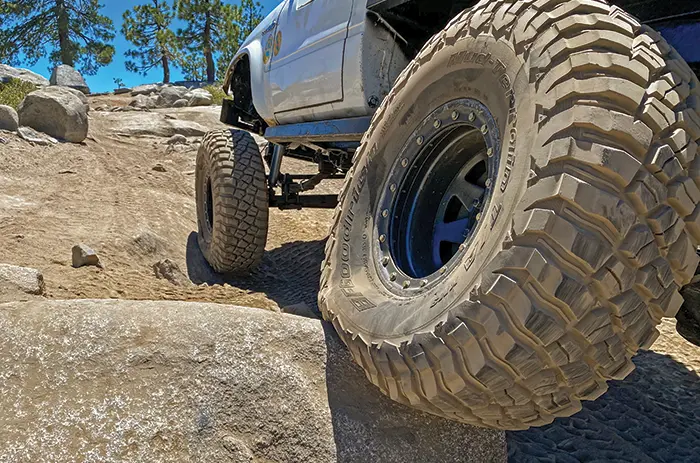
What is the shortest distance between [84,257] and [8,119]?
18.7 feet

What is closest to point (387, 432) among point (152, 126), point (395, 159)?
point (395, 159)

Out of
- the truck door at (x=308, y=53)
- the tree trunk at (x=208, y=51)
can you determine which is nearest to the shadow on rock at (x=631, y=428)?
the truck door at (x=308, y=53)

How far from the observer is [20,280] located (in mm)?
2572

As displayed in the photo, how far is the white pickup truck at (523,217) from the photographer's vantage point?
A: 3.69ft

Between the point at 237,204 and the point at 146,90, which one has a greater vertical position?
the point at 146,90

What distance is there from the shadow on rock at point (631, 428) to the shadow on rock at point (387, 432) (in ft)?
1.03

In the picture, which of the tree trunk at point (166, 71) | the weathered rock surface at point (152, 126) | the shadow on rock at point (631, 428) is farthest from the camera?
the tree trunk at point (166, 71)

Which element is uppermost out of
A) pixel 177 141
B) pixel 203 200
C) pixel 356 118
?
pixel 356 118

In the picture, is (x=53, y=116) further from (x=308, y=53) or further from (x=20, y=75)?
(x=20, y=75)

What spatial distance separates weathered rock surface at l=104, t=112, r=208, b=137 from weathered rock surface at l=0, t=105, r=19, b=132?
2.95 m

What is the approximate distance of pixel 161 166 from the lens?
7.75 metres

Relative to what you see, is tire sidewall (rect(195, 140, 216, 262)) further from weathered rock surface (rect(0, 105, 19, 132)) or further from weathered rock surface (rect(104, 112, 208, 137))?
weathered rock surface (rect(104, 112, 208, 137))

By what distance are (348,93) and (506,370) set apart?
2087 mm

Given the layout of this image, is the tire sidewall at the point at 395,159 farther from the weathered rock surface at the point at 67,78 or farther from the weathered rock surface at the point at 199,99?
the weathered rock surface at the point at 67,78
